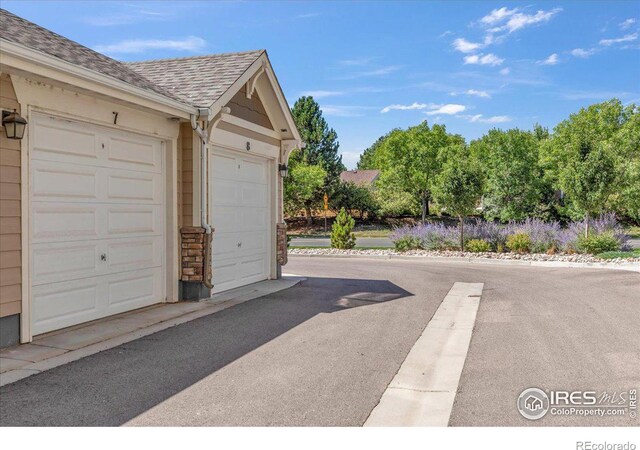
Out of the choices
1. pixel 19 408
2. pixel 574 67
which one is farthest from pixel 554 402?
pixel 574 67

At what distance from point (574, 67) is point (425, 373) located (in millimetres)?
15873

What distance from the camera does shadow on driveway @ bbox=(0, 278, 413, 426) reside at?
12.2 ft

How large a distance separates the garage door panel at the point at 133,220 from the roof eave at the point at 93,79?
1.53 meters

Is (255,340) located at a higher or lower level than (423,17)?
lower

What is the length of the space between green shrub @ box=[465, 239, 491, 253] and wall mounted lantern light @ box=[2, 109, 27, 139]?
1422 centimetres

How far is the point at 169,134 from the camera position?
26.0 feet

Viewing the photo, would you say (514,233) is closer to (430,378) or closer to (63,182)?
(430,378)

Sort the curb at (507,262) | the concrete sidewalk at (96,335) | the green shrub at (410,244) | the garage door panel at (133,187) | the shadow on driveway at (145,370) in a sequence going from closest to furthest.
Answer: the shadow on driveway at (145,370)
the concrete sidewalk at (96,335)
the garage door panel at (133,187)
the curb at (507,262)
the green shrub at (410,244)

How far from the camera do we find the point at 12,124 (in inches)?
208

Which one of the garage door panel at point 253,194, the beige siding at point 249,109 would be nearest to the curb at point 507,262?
the garage door panel at point 253,194

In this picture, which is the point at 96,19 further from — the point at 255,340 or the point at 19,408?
the point at 19,408

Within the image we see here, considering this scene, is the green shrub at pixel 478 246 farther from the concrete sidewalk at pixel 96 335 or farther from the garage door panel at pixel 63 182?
the garage door panel at pixel 63 182

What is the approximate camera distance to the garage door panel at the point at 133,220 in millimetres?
6997
